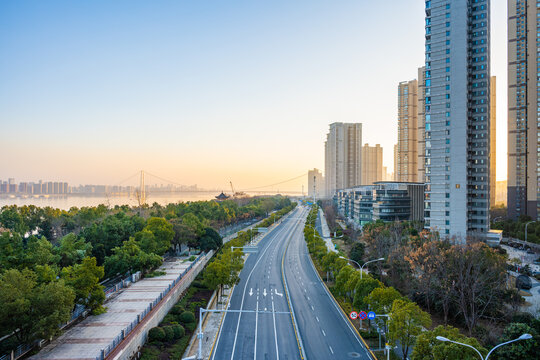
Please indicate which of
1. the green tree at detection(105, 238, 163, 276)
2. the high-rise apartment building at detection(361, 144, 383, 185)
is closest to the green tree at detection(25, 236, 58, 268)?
the green tree at detection(105, 238, 163, 276)

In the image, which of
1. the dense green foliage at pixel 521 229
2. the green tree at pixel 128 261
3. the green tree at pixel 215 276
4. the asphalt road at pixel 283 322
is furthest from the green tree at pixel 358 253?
the dense green foliage at pixel 521 229

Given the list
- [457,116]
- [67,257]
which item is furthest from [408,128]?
[67,257]

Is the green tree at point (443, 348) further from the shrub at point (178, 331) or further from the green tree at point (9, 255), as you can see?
the green tree at point (9, 255)

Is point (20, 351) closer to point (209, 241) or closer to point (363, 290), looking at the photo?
point (363, 290)

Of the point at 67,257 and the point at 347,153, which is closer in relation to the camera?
the point at 67,257

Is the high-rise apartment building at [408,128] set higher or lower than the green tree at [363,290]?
higher

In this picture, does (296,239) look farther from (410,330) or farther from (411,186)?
(410,330)
